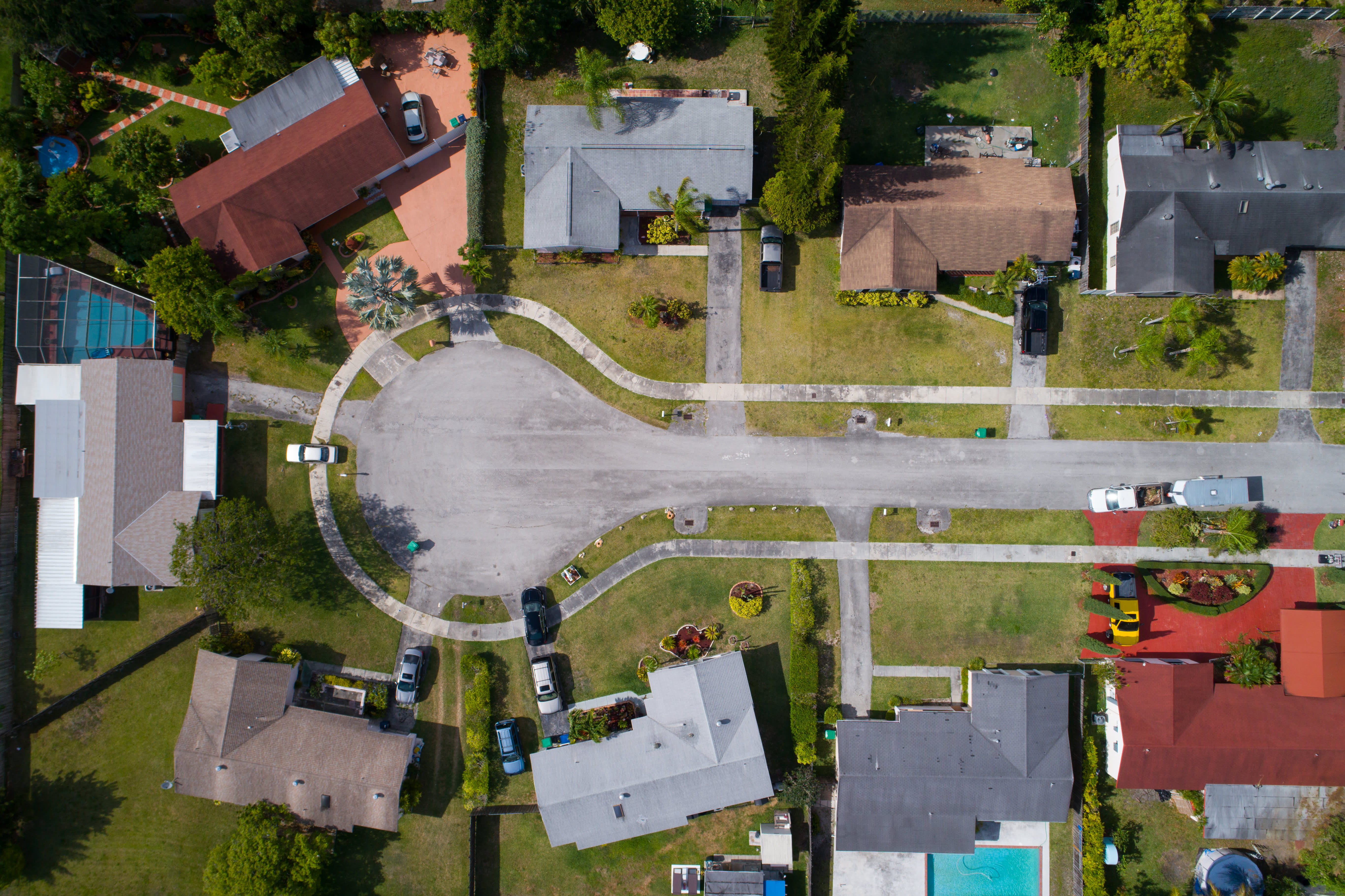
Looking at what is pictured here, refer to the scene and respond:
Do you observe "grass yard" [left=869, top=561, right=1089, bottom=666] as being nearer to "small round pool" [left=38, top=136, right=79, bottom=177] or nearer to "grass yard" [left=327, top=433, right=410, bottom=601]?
"grass yard" [left=327, top=433, right=410, bottom=601]

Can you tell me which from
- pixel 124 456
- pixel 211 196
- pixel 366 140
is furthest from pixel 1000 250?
pixel 124 456

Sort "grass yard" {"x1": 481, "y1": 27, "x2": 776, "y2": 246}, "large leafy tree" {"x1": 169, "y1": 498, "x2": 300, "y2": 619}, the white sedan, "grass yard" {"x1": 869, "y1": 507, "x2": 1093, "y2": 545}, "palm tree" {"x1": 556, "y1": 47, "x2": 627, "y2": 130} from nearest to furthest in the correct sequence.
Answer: "large leafy tree" {"x1": 169, "y1": 498, "x2": 300, "y2": 619} → "palm tree" {"x1": 556, "y1": 47, "x2": 627, "y2": 130} → the white sedan → "grass yard" {"x1": 869, "y1": 507, "x2": 1093, "y2": 545} → "grass yard" {"x1": 481, "y1": 27, "x2": 776, "y2": 246}

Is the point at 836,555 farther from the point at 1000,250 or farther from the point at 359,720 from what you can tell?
the point at 359,720

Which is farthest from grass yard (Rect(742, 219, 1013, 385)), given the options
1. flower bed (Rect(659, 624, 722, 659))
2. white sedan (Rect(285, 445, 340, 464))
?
white sedan (Rect(285, 445, 340, 464))

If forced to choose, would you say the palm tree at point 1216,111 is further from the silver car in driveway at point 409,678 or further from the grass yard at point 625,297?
the silver car in driveway at point 409,678

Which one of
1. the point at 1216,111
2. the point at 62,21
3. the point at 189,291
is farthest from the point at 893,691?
the point at 62,21

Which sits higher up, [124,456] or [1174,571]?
[124,456]

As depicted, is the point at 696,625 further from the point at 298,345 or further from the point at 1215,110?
the point at 1215,110
